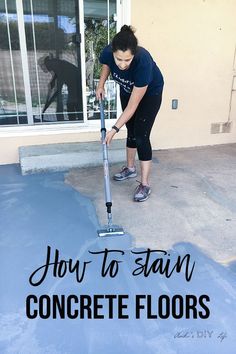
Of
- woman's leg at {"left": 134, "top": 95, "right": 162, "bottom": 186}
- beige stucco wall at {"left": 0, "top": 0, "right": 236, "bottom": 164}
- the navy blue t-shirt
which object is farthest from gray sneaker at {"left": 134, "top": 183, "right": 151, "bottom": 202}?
beige stucco wall at {"left": 0, "top": 0, "right": 236, "bottom": 164}

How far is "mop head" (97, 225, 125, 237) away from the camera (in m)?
2.13

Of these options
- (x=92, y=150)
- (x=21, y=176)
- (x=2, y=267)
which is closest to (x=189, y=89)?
(x=92, y=150)

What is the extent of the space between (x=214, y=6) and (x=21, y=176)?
2.68 metres

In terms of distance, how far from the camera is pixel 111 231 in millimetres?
2156

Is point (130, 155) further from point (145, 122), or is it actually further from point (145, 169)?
point (145, 122)

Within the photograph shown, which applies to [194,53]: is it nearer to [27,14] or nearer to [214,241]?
[27,14]

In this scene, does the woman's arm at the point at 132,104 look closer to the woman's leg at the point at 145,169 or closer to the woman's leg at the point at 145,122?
the woman's leg at the point at 145,122

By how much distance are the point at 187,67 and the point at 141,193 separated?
1771 millimetres

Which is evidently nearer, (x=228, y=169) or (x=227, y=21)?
(x=228, y=169)

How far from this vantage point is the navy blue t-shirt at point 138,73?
6.93 feet

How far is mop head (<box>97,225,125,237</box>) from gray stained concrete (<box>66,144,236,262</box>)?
9cm

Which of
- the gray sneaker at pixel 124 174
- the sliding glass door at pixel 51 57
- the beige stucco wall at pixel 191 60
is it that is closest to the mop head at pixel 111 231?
the gray sneaker at pixel 124 174

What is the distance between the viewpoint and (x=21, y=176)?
3076 mm

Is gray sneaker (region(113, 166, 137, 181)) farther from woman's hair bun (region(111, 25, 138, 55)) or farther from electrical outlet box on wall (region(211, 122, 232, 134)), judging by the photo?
electrical outlet box on wall (region(211, 122, 232, 134))
